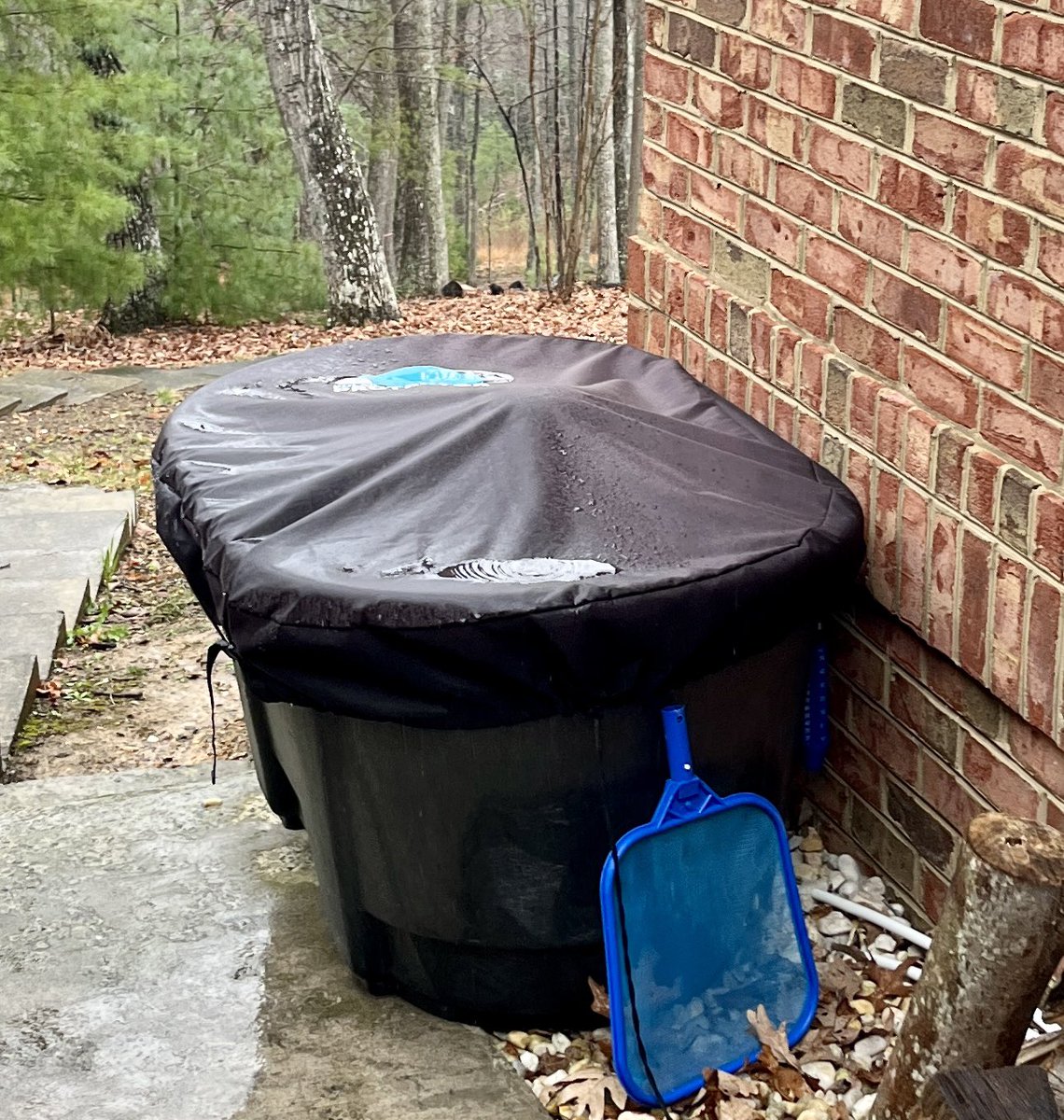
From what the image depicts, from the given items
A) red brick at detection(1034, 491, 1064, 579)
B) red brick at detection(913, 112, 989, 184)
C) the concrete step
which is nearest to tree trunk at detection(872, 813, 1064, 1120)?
red brick at detection(1034, 491, 1064, 579)

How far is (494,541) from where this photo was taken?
237 centimetres

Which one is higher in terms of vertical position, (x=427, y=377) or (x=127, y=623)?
(x=427, y=377)

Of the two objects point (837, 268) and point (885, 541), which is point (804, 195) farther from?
point (885, 541)

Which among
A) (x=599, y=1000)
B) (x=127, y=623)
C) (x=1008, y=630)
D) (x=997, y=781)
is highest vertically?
(x=1008, y=630)

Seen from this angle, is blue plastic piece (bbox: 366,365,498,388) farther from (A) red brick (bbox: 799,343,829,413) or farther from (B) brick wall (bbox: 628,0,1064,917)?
(A) red brick (bbox: 799,343,829,413)

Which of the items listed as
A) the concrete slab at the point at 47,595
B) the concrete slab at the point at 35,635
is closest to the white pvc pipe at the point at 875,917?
the concrete slab at the point at 35,635

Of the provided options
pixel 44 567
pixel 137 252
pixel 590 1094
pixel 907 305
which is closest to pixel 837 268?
pixel 907 305

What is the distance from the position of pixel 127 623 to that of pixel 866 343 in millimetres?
3481

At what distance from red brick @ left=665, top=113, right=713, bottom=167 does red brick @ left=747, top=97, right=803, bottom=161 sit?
0.21 metres

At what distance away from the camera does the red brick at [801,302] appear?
296cm

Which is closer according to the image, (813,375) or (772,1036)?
(772,1036)

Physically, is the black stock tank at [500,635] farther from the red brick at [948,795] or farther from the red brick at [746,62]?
the red brick at [746,62]

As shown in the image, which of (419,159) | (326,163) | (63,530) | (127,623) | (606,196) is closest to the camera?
(127,623)

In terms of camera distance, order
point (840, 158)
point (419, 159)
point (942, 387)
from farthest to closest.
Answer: point (419, 159) < point (840, 158) < point (942, 387)
